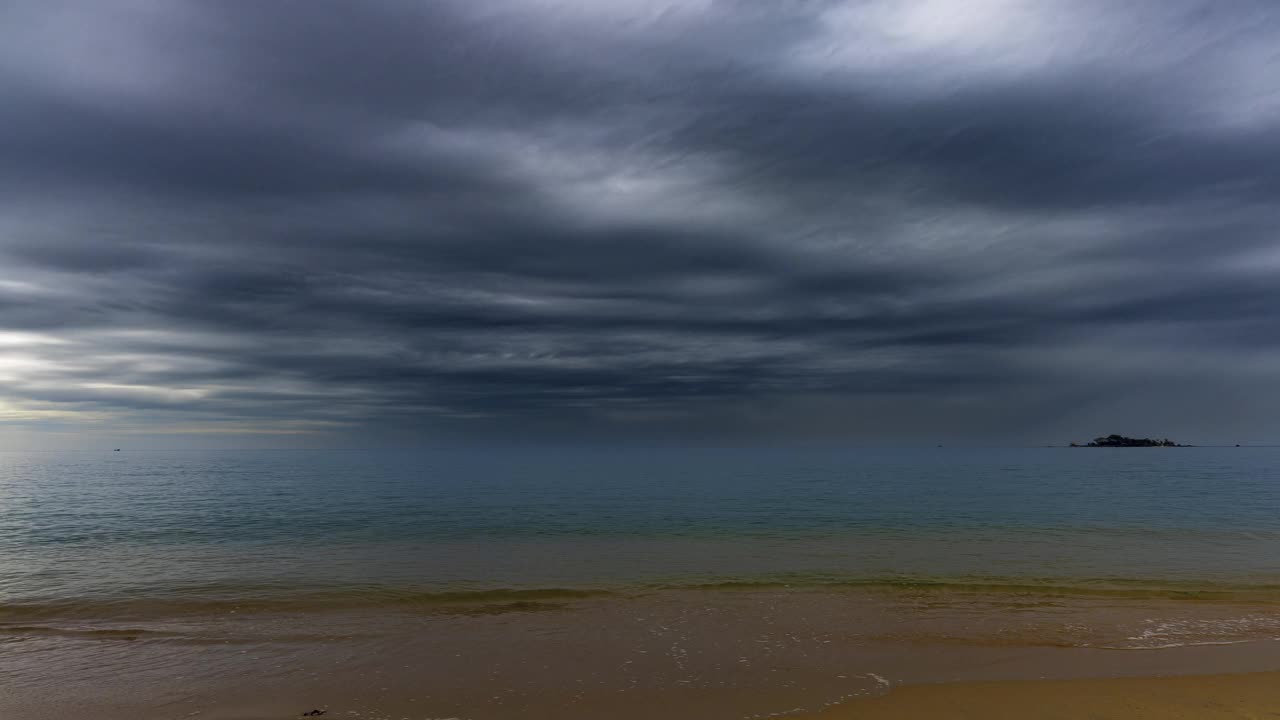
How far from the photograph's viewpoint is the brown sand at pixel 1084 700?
10.2 m

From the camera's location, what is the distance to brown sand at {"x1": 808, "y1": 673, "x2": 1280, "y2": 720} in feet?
33.5

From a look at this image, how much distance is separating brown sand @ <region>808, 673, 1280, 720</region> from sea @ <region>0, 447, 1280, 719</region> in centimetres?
66

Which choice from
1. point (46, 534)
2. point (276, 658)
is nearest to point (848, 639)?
point (276, 658)

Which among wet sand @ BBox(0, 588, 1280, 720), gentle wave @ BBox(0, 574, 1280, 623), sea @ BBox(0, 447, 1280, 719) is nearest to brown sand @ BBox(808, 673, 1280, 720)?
wet sand @ BBox(0, 588, 1280, 720)

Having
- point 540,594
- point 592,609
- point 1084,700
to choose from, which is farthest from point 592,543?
point 1084,700

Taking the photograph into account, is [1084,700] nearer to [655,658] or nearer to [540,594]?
[655,658]

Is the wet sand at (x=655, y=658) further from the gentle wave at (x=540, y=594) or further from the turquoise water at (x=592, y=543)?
the turquoise water at (x=592, y=543)

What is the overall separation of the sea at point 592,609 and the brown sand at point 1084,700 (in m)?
0.66

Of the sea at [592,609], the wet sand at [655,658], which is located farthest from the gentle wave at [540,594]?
the wet sand at [655,658]

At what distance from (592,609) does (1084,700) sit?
36.3 ft

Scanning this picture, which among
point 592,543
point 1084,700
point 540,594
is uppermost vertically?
point 1084,700

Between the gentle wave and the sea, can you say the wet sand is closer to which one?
the sea

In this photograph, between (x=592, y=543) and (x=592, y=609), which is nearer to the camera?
(x=592, y=609)

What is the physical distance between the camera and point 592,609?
58.4 ft
